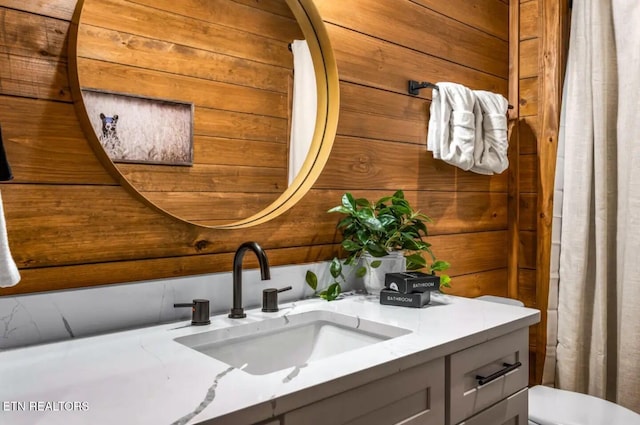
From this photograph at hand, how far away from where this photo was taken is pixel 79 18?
1093mm

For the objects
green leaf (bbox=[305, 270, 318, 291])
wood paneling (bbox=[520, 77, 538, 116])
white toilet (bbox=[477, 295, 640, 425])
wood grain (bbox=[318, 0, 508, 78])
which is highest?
wood grain (bbox=[318, 0, 508, 78])

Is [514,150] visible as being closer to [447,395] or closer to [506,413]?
[506,413]

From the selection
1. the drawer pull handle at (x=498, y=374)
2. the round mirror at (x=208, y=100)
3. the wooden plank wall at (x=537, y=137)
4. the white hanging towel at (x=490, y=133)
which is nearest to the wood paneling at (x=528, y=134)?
the wooden plank wall at (x=537, y=137)

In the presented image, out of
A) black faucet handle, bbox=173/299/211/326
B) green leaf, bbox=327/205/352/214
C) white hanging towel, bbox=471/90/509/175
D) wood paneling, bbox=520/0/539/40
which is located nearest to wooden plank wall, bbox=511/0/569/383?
wood paneling, bbox=520/0/539/40

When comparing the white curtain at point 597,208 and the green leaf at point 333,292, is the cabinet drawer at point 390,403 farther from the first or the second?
the white curtain at point 597,208

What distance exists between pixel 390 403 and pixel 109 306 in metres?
0.62

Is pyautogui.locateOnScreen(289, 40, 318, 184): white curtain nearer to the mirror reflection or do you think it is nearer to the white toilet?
the mirror reflection

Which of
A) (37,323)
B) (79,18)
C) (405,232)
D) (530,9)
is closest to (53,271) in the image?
(37,323)

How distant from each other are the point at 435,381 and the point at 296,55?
0.98 m

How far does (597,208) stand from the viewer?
2100 mm

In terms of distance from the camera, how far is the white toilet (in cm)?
162

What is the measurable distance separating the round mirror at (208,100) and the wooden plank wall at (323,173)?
0.04 meters

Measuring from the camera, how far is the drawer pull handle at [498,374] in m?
1.19

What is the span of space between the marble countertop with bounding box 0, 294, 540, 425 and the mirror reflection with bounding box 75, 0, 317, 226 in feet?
1.15
